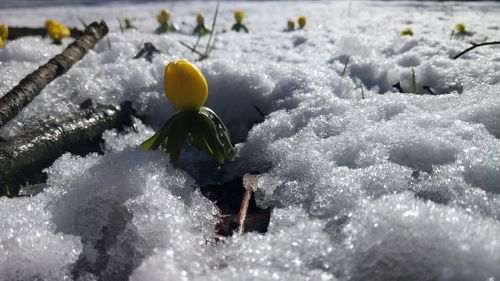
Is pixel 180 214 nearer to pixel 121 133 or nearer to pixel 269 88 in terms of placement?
pixel 121 133

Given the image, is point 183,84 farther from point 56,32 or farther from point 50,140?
point 56,32

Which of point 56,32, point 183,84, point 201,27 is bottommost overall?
point 201,27

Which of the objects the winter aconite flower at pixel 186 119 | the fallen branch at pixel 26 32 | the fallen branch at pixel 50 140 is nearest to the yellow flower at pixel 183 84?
the winter aconite flower at pixel 186 119

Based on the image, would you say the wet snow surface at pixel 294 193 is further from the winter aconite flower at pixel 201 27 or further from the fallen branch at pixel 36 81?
the winter aconite flower at pixel 201 27

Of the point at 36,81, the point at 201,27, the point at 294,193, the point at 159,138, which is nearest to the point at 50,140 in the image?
the point at 36,81

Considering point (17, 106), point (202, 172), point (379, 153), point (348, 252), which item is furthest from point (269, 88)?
point (348, 252)

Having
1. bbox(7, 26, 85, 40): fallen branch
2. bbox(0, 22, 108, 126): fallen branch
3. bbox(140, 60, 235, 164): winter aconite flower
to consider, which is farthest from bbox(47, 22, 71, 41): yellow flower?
bbox(140, 60, 235, 164): winter aconite flower
